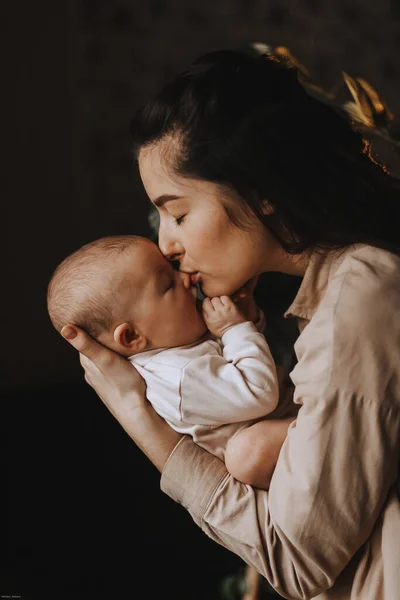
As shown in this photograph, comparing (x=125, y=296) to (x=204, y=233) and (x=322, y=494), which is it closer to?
(x=204, y=233)

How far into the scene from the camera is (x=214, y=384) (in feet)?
3.04

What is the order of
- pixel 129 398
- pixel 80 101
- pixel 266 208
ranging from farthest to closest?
pixel 80 101
pixel 129 398
pixel 266 208

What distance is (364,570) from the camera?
86 centimetres

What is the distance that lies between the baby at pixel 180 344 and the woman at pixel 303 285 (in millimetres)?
24

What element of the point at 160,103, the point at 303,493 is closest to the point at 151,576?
the point at 303,493

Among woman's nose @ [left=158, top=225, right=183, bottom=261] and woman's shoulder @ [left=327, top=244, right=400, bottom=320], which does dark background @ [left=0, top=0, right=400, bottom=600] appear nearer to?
woman's nose @ [left=158, top=225, right=183, bottom=261]

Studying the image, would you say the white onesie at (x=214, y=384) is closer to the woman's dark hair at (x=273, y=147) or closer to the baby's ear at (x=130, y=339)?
the baby's ear at (x=130, y=339)

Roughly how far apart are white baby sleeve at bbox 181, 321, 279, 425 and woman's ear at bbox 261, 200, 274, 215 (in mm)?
184

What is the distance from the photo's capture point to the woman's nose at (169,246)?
96cm

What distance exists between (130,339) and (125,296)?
66 millimetres

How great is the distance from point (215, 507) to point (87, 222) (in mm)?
1186

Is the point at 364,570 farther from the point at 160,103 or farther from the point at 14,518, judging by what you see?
the point at 14,518

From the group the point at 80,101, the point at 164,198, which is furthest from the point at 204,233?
the point at 80,101

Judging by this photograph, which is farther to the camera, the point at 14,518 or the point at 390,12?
the point at 390,12
